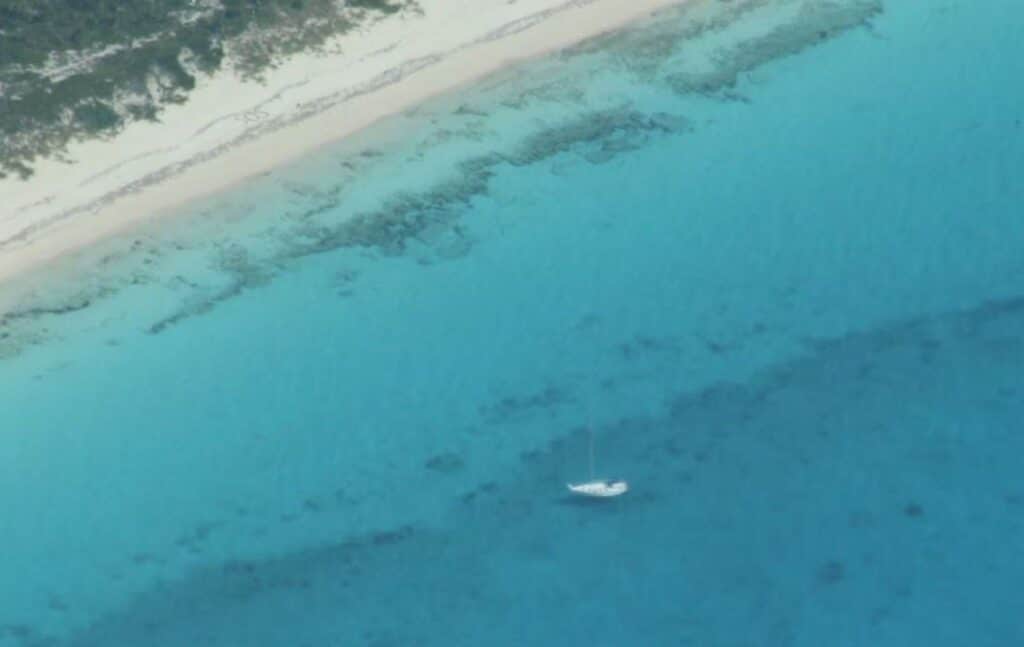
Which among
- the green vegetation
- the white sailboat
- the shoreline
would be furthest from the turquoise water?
the green vegetation

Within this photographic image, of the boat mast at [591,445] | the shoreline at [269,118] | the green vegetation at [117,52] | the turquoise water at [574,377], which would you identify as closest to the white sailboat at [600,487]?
the boat mast at [591,445]

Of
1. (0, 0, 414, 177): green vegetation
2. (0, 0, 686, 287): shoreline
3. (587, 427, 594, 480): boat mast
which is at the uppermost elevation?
(0, 0, 414, 177): green vegetation

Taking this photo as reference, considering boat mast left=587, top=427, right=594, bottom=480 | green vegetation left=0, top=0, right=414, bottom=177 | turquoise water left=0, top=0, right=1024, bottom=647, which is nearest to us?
turquoise water left=0, top=0, right=1024, bottom=647

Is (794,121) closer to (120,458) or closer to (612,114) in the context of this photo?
(612,114)

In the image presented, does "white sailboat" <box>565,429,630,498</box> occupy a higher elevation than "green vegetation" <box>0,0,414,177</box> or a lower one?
lower

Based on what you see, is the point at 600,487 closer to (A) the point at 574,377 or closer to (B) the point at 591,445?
(B) the point at 591,445

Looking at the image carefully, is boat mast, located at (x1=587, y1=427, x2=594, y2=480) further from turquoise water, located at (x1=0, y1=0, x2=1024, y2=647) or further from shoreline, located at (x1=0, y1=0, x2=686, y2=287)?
shoreline, located at (x1=0, y1=0, x2=686, y2=287)

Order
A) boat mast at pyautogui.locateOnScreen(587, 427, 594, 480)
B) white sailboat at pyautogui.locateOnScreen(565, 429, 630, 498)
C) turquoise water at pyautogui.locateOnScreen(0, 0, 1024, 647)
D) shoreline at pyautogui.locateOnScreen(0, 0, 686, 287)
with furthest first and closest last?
shoreline at pyautogui.locateOnScreen(0, 0, 686, 287)
boat mast at pyautogui.locateOnScreen(587, 427, 594, 480)
white sailboat at pyautogui.locateOnScreen(565, 429, 630, 498)
turquoise water at pyautogui.locateOnScreen(0, 0, 1024, 647)

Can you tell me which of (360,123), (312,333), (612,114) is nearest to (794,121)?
(612,114)
